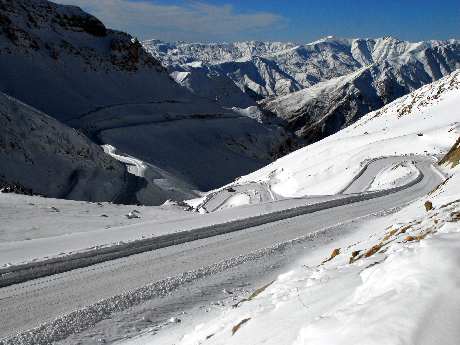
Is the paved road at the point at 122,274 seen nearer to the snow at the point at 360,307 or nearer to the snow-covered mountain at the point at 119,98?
the snow at the point at 360,307

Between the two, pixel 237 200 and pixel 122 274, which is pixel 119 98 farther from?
pixel 122 274

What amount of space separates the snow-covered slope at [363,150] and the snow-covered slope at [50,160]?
14.2 metres

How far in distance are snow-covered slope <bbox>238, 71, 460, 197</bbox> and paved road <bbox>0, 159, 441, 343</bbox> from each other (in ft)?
67.4

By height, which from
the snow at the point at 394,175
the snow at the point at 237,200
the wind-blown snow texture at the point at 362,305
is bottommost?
the snow at the point at 237,200

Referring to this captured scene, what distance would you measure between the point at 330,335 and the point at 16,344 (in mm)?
5014

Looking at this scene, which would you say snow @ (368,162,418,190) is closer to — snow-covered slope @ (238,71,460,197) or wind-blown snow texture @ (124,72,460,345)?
snow-covered slope @ (238,71,460,197)

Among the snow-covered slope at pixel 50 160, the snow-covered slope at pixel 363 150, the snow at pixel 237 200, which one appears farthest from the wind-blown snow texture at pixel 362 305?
the snow-covered slope at pixel 50 160

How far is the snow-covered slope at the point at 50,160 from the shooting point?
39.7m

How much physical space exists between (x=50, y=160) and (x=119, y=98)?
62181mm

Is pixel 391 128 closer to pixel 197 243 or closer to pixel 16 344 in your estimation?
pixel 197 243

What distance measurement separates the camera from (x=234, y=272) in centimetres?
1119

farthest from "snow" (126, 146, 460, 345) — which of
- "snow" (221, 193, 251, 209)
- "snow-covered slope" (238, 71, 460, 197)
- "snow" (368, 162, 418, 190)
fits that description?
"snow" (221, 193, 251, 209)

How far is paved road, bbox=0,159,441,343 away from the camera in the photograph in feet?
28.2

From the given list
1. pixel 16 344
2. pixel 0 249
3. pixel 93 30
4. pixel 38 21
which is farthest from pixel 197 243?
pixel 93 30
